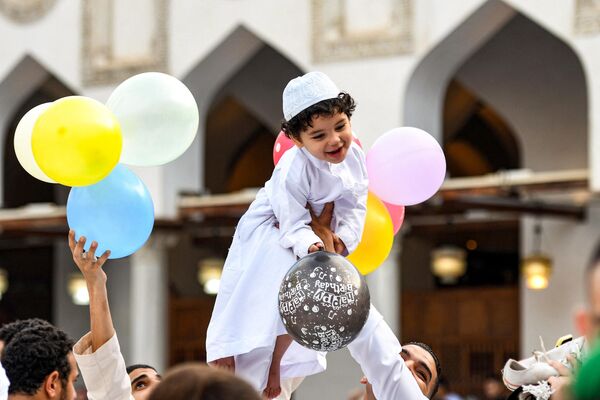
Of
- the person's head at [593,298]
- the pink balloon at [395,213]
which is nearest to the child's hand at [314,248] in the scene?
the pink balloon at [395,213]

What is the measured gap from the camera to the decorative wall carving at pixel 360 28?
1240 centimetres

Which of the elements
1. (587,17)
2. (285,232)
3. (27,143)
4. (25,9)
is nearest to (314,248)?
(285,232)

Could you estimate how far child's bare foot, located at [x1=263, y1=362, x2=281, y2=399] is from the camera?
392 centimetres

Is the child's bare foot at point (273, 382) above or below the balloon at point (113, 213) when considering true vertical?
below

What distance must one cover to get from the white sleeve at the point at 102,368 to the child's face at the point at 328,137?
2.78 feet

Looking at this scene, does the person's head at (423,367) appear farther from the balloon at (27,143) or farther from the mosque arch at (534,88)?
the mosque arch at (534,88)

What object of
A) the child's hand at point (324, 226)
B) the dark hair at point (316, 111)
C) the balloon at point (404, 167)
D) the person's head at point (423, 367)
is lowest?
the person's head at point (423, 367)

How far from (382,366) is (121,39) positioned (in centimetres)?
1035

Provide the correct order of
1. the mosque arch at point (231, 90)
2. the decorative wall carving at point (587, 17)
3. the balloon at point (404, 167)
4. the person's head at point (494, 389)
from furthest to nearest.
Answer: the person's head at point (494, 389), the mosque arch at point (231, 90), the decorative wall carving at point (587, 17), the balloon at point (404, 167)

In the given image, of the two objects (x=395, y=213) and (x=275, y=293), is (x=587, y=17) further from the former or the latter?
(x=275, y=293)

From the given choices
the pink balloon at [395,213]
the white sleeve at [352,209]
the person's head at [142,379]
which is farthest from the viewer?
the pink balloon at [395,213]

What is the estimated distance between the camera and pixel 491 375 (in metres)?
15.2

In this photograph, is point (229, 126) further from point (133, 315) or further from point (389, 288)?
point (389, 288)

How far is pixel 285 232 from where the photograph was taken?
152 inches
